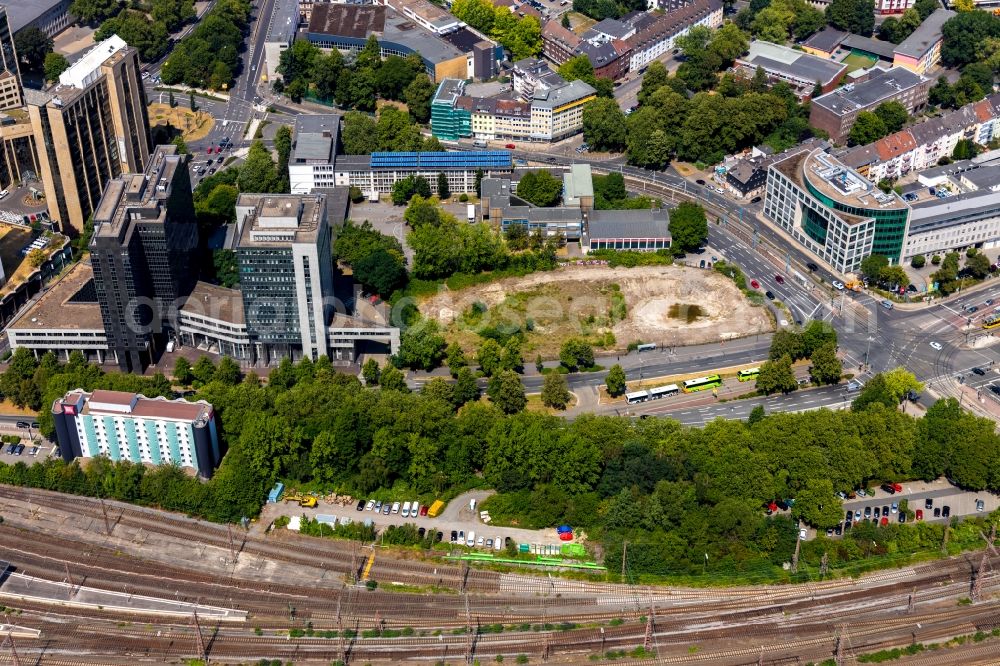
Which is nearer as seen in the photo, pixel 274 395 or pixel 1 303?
pixel 274 395

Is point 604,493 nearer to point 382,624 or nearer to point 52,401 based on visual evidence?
point 382,624

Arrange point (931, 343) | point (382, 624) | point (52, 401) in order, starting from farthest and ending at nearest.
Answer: point (931, 343) → point (52, 401) → point (382, 624)

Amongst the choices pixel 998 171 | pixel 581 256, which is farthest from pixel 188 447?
pixel 998 171

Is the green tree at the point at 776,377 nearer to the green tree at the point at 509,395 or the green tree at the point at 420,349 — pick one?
the green tree at the point at 509,395

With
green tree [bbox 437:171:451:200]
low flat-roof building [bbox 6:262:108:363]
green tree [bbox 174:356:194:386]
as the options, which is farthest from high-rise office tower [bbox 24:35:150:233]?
green tree [bbox 437:171:451:200]

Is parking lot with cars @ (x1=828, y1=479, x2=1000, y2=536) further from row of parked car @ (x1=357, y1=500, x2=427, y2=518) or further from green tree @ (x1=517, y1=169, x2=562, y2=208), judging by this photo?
green tree @ (x1=517, y1=169, x2=562, y2=208)
